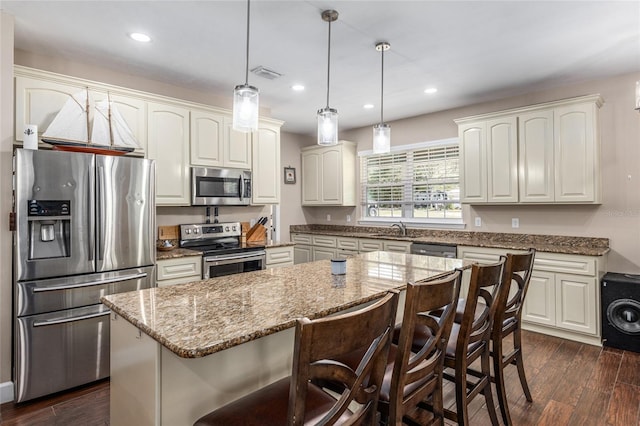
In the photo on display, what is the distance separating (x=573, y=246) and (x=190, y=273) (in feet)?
12.9

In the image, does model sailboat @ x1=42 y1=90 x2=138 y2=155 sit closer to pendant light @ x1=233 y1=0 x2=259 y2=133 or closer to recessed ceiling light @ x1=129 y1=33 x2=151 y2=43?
recessed ceiling light @ x1=129 y1=33 x2=151 y2=43

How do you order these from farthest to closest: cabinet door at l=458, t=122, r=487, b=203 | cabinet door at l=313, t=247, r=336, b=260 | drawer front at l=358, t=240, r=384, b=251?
cabinet door at l=313, t=247, r=336, b=260
drawer front at l=358, t=240, r=384, b=251
cabinet door at l=458, t=122, r=487, b=203

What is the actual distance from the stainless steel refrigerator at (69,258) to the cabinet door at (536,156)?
3.87m

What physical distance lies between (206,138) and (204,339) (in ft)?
10.2

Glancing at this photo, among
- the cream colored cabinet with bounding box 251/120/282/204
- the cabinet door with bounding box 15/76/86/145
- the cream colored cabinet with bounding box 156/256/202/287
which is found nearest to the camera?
the cabinet door with bounding box 15/76/86/145

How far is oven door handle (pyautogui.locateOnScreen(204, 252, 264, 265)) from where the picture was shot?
348cm

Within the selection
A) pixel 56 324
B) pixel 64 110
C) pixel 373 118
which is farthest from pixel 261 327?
pixel 373 118

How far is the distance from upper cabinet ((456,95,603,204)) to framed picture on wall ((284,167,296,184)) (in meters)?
2.80

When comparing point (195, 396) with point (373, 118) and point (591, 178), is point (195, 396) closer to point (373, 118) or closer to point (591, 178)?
point (591, 178)

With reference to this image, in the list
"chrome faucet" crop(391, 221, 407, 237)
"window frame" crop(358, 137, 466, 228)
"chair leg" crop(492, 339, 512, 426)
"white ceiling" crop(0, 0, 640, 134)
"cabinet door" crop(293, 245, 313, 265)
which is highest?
"white ceiling" crop(0, 0, 640, 134)

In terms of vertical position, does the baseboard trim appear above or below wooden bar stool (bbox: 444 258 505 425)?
below

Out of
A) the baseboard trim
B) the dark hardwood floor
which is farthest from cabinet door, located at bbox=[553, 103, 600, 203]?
the baseboard trim

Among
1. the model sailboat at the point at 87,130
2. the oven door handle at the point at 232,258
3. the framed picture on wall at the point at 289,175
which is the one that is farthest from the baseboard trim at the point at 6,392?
the framed picture on wall at the point at 289,175

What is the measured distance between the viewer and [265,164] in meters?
4.44
